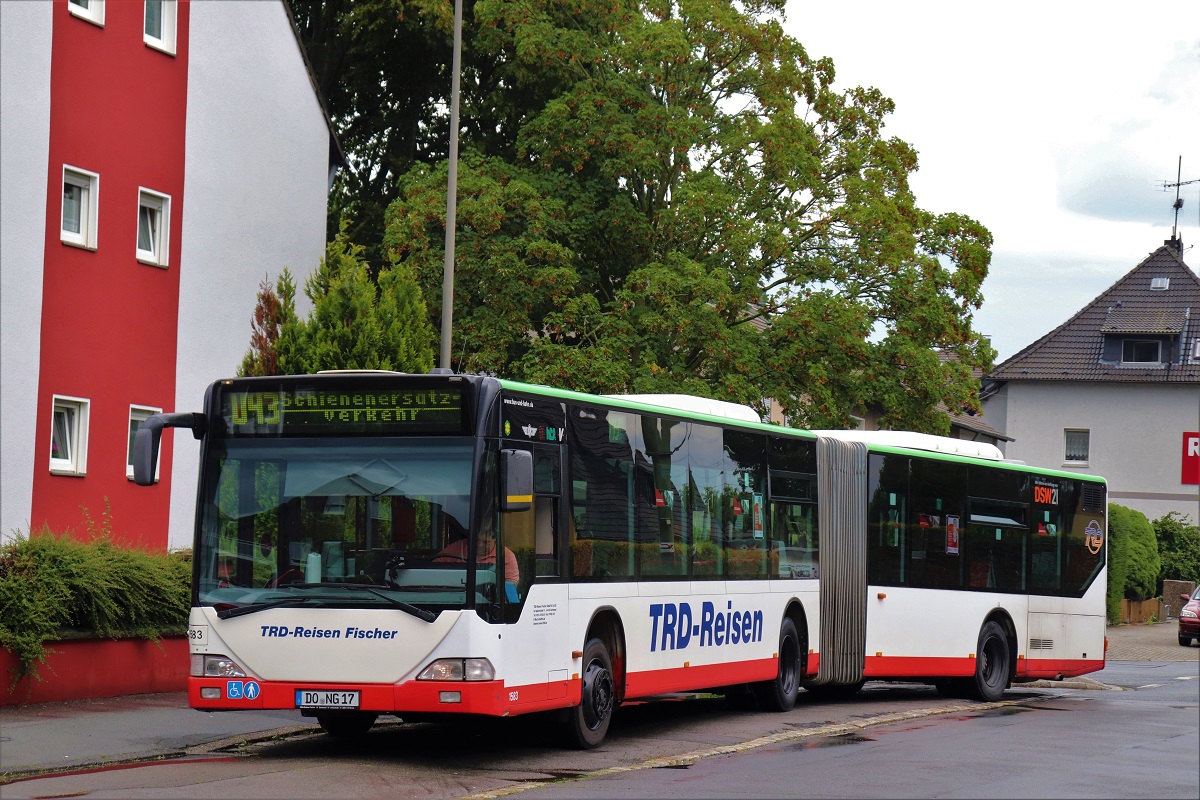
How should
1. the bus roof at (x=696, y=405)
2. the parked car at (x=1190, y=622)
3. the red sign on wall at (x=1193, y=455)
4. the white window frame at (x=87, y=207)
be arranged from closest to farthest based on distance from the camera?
the red sign on wall at (x=1193, y=455) < the bus roof at (x=696, y=405) < the white window frame at (x=87, y=207) < the parked car at (x=1190, y=622)

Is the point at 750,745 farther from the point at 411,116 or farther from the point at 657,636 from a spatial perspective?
the point at 411,116

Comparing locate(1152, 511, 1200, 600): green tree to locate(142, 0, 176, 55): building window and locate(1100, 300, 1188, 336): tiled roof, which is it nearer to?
locate(1100, 300, 1188, 336): tiled roof

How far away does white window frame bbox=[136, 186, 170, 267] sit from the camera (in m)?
25.0

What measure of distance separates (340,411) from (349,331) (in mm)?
8663

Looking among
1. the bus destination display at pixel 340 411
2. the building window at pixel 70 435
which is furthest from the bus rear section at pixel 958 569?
the building window at pixel 70 435

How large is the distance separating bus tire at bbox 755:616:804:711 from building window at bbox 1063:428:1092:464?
4976 cm

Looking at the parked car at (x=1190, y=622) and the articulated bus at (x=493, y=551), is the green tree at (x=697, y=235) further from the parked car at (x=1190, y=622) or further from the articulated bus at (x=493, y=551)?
the articulated bus at (x=493, y=551)

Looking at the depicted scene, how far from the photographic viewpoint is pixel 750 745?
45.5ft

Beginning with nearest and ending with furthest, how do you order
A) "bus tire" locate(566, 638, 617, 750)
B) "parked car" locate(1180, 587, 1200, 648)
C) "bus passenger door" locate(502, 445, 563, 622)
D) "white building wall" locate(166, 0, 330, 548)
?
"bus passenger door" locate(502, 445, 563, 622)
"bus tire" locate(566, 638, 617, 750)
"white building wall" locate(166, 0, 330, 548)
"parked car" locate(1180, 587, 1200, 648)

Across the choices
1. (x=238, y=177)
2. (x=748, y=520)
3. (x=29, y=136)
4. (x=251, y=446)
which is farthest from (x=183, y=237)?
(x=251, y=446)

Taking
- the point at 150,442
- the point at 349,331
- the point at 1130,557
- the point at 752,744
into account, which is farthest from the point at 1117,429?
the point at 150,442

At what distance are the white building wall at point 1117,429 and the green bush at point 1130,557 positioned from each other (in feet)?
47.2

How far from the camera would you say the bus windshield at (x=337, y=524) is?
1189cm

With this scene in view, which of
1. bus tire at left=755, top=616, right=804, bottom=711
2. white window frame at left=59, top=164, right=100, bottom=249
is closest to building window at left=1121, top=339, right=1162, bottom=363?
white window frame at left=59, top=164, right=100, bottom=249
